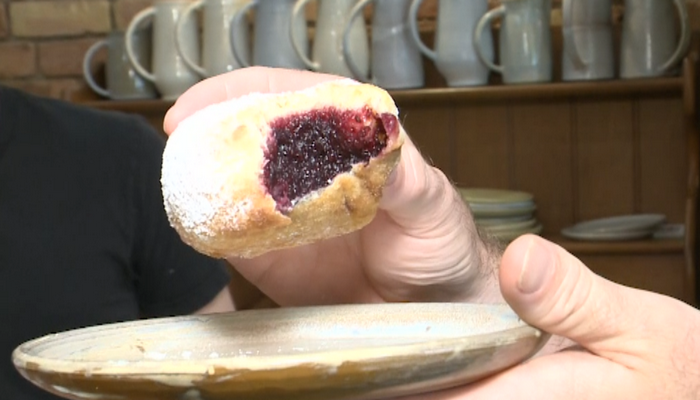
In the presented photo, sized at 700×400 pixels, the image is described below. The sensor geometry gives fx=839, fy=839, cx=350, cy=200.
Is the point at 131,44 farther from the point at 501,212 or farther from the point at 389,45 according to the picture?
the point at 501,212

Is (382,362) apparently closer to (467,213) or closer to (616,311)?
(616,311)

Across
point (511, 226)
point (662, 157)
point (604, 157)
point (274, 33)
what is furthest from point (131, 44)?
point (662, 157)

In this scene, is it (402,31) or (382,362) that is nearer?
(382,362)

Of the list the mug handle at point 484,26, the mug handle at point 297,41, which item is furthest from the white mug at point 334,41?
the mug handle at point 484,26

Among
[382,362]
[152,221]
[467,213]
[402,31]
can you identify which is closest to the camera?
[382,362]

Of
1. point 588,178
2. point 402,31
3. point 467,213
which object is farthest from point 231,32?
point 467,213

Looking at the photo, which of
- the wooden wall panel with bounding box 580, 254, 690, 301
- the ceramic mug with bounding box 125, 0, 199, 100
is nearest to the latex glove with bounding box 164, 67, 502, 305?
the wooden wall panel with bounding box 580, 254, 690, 301
